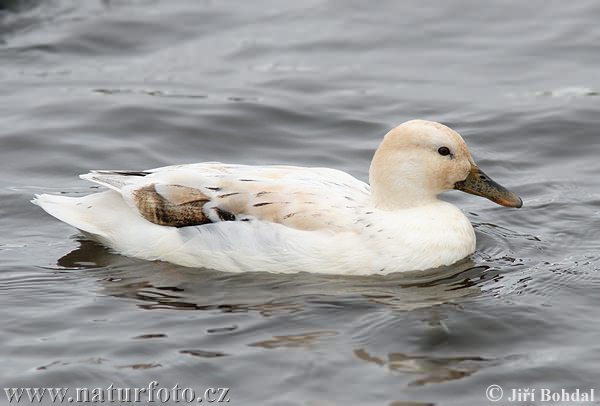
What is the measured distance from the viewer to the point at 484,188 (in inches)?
403

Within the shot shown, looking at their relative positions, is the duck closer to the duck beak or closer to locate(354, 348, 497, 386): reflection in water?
the duck beak

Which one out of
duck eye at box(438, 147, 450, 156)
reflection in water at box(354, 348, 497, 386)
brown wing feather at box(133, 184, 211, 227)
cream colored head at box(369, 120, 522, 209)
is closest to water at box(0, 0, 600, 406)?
reflection in water at box(354, 348, 497, 386)

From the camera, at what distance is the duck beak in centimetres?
1023

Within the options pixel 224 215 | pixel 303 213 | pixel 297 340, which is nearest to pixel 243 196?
pixel 224 215

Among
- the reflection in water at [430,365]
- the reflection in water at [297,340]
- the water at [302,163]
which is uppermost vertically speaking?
the water at [302,163]

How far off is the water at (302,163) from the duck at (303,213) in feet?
0.64

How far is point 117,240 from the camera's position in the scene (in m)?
10.3

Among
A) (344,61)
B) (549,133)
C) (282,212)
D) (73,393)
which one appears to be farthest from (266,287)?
(344,61)

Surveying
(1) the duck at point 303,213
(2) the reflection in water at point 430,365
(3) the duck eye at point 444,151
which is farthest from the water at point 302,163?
(3) the duck eye at point 444,151

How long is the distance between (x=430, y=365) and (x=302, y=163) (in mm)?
5305

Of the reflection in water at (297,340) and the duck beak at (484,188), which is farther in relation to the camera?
the duck beak at (484,188)

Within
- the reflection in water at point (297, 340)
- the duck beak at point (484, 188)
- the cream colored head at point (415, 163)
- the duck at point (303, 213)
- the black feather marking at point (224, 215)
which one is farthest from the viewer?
the duck beak at point (484, 188)

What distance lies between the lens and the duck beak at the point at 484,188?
33.6 ft

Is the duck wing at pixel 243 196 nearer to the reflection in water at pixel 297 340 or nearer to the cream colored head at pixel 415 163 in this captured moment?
the cream colored head at pixel 415 163
